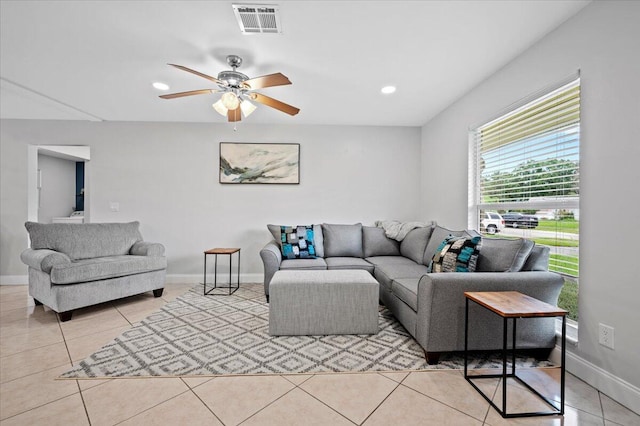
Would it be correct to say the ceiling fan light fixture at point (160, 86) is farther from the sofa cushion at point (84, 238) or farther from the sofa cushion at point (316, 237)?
the sofa cushion at point (316, 237)

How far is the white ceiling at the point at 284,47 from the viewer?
1.79m

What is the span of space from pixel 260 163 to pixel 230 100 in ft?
5.70

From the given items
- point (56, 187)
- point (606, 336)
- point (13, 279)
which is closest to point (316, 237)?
point (606, 336)

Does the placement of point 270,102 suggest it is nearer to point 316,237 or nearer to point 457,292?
point 316,237

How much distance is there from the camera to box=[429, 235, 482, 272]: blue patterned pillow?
2135 mm

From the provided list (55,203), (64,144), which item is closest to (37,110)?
(64,144)

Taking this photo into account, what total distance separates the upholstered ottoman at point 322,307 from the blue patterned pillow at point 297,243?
115cm

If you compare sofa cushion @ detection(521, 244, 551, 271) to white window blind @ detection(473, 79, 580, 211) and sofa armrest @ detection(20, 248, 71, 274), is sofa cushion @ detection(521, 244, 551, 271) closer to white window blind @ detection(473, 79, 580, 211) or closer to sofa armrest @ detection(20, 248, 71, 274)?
white window blind @ detection(473, 79, 580, 211)

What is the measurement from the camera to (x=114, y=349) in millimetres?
2084

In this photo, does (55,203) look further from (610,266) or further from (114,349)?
(610,266)

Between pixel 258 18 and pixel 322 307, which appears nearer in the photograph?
pixel 258 18

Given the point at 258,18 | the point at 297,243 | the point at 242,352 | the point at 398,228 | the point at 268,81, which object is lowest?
the point at 242,352

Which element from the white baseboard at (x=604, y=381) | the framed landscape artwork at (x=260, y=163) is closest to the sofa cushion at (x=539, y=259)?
the white baseboard at (x=604, y=381)

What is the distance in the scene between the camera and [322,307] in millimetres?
2291
